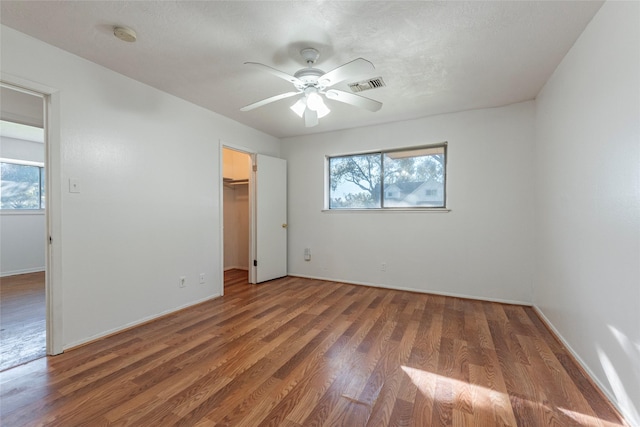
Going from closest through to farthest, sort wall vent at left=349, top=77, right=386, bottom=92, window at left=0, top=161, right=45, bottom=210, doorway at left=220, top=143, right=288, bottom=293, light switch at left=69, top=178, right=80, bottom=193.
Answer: light switch at left=69, top=178, right=80, bottom=193, wall vent at left=349, top=77, right=386, bottom=92, doorway at left=220, top=143, right=288, bottom=293, window at left=0, top=161, right=45, bottom=210

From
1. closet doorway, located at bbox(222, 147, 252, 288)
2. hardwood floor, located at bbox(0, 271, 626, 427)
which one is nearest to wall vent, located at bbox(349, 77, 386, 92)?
hardwood floor, located at bbox(0, 271, 626, 427)

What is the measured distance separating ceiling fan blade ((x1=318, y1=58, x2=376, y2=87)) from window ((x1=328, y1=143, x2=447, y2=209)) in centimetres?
215

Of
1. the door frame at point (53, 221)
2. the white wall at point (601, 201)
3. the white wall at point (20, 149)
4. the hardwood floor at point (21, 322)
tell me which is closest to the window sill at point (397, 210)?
the white wall at point (601, 201)

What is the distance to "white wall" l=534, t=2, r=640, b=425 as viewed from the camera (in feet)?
4.75

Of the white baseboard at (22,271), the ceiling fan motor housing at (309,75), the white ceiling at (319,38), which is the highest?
the white ceiling at (319,38)

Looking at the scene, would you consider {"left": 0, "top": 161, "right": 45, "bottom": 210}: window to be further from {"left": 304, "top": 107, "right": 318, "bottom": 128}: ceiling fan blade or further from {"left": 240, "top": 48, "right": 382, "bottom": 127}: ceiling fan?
{"left": 304, "top": 107, "right": 318, "bottom": 128}: ceiling fan blade

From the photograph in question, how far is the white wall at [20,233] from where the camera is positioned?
16.3 ft

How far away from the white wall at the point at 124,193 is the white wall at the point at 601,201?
369cm

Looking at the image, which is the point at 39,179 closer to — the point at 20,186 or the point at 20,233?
the point at 20,186

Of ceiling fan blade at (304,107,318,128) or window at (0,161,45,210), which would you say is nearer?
ceiling fan blade at (304,107,318,128)

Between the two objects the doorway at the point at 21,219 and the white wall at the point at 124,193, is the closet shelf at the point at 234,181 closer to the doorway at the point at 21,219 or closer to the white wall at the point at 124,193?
the white wall at the point at 124,193

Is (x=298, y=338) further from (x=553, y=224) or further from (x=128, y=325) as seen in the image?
(x=553, y=224)

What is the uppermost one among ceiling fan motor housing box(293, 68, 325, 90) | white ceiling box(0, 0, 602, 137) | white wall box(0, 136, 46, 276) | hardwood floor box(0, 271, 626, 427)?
white ceiling box(0, 0, 602, 137)

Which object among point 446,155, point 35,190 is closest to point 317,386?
point 446,155
